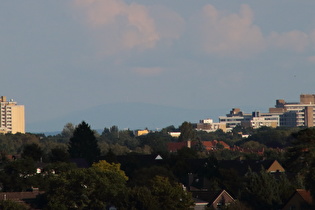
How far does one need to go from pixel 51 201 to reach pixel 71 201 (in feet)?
5.38

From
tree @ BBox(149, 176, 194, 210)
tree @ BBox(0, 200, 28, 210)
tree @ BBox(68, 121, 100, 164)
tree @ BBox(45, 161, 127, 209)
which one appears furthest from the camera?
tree @ BBox(68, 121, 100, 164)

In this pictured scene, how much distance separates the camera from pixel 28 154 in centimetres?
13512

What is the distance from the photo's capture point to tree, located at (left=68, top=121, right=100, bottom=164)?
152 m

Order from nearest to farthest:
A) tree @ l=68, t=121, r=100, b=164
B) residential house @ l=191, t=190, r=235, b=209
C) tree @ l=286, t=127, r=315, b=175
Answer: tree @ l=286, t=127, r=315, b=175 < residential house @ l=191, t=190, r=235, b=209 < tree @ l=68, t=121, r=100, b=164

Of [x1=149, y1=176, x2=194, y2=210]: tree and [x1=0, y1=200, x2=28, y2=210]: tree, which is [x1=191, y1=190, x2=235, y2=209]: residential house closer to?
[x1=149, y1=176, x2=194, y2=210]: tree

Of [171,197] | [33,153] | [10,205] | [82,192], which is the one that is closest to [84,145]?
[33,153]

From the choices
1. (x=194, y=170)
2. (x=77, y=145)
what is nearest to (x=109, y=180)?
(x=194, y=170)

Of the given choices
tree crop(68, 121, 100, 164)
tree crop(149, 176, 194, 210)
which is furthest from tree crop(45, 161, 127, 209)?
tree crop(68, 121, 100, 164)

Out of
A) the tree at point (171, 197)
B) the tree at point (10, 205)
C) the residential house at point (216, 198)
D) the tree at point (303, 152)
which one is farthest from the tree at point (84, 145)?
the tree at point (10, 205)

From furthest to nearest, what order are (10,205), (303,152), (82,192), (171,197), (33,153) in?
(33,153) → (303,152) → (171,197) → (82,192) → (10,205)

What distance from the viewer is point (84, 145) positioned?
505 ft

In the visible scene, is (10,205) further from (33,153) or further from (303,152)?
(33,153)

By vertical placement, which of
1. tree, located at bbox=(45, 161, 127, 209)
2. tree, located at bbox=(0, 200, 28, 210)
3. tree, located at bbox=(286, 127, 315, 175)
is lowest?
tree, located at bbox=(0, 200, 28, 210)

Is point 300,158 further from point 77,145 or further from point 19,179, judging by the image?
point 77,145
